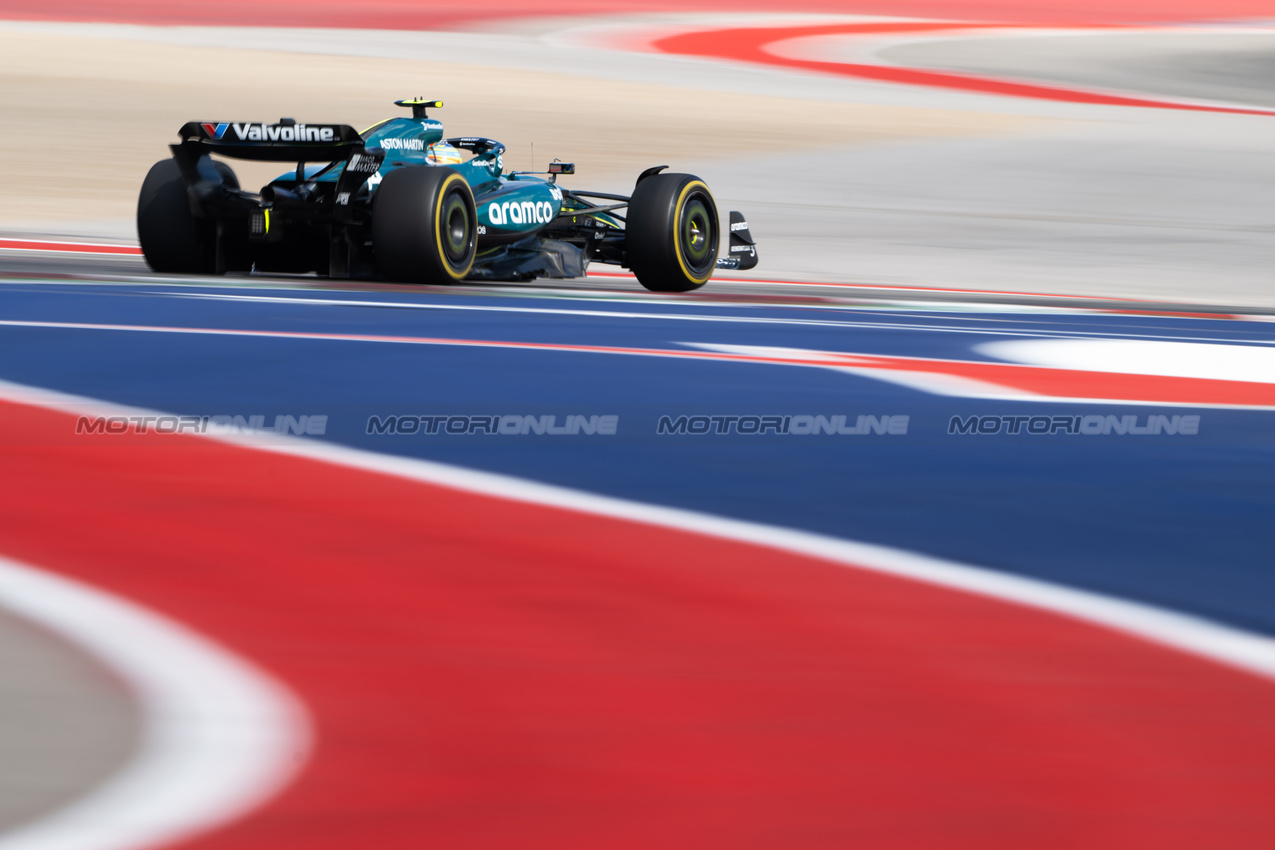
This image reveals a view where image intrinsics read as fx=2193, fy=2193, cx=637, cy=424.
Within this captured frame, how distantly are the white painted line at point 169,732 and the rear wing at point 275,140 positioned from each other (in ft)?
27.6

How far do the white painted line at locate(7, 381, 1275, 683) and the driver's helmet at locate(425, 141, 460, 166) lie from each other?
22.8 feet

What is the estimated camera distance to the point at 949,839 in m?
2.76

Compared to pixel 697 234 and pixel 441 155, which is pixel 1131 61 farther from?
pixel 441 155

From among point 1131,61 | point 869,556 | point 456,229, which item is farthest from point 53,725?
point 1131,61

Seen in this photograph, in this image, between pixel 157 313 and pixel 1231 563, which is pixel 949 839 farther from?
pixel 157 313

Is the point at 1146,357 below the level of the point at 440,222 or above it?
below

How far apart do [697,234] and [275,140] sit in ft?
9.40

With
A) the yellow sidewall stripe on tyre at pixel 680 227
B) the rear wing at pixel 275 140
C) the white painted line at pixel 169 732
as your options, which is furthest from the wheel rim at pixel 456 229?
the white painted line at pixel 169 732

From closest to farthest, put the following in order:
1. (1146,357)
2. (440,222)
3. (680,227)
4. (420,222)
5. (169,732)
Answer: (169,732) → (1146,357) → (420,222) → (440,222) → (680,227)

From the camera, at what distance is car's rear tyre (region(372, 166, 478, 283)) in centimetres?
1198

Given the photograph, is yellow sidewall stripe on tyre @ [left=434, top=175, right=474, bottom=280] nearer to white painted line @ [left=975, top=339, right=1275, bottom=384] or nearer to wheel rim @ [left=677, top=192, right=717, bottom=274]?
wheel rim @ [left=677, top=192, right=717, bottom=274]

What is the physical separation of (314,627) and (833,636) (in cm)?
90

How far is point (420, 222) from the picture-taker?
1201 cm

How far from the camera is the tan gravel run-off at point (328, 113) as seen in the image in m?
25.7
